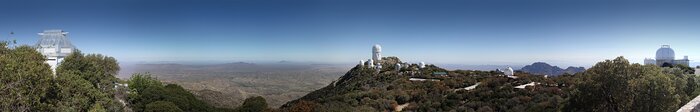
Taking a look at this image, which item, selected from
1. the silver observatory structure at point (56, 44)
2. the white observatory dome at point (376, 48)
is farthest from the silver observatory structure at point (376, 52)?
the silver observatory structure at point (56, 44)

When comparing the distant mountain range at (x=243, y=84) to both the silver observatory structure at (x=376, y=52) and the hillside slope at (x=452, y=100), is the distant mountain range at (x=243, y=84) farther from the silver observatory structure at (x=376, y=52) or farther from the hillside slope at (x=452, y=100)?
the hillside slope at (x=452, y=100)

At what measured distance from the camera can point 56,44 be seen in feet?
99.6

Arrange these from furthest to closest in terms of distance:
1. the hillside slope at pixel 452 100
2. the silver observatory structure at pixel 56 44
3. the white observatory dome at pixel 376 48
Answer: the white observatory dome at pixel 376 48 → the silver observatory structure at pixel 56 44 → the hillside slope at pixel 452 100

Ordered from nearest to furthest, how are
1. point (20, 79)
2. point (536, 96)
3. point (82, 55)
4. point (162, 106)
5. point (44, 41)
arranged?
point (20, 79) < point (162, 106) < point (536, 96) < point (82, 55) < point (44, 41)

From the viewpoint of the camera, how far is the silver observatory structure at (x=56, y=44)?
2939cm

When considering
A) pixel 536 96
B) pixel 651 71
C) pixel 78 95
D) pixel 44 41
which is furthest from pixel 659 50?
pixel 44 41

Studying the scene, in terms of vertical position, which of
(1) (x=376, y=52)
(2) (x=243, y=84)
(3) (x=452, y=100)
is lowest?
(2) (x=243, y=84)

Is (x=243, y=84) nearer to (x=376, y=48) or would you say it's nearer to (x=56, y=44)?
(x=376, y=48)

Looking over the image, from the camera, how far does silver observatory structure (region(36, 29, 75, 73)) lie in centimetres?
2939

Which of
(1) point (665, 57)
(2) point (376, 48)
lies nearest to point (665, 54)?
(1) point (665, 57)

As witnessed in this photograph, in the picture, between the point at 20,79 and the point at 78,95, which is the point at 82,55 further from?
Result: the point at 20,79

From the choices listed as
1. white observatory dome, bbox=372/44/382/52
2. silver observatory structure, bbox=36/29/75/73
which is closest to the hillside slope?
silver observatory structure, bbox=36/29/75/73

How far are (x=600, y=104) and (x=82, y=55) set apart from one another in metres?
30.3

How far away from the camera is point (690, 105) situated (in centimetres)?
1125
